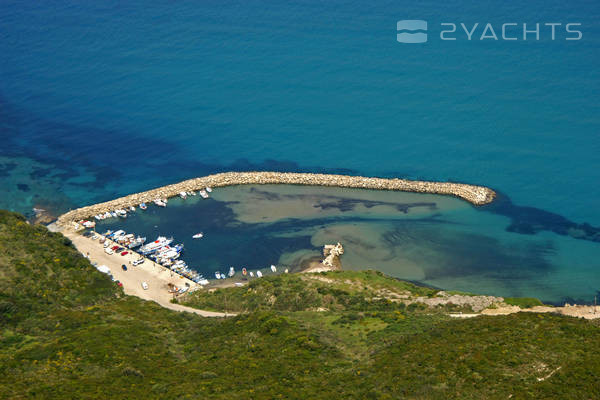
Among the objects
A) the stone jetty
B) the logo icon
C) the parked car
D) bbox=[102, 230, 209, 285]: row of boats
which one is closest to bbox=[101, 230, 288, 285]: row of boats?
bbox=[102, 230, 209, 285]: row of boats

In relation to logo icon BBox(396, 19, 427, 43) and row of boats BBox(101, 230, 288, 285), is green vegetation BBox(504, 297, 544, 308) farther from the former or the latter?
logo icon BBox(396, 19, 427, 43)

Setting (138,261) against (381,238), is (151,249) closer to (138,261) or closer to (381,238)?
(138,261)

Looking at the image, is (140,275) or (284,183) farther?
(284,183)

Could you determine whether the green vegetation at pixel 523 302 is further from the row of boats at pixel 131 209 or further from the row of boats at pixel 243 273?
the row of boats at pixel 131 209

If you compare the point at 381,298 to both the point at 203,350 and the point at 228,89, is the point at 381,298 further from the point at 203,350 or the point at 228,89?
the point at 228,89

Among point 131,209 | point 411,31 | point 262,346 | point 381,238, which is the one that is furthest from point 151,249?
point 411,31

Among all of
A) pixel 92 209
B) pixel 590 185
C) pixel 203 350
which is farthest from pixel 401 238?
pixel 92 209

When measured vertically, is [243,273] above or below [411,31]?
below
